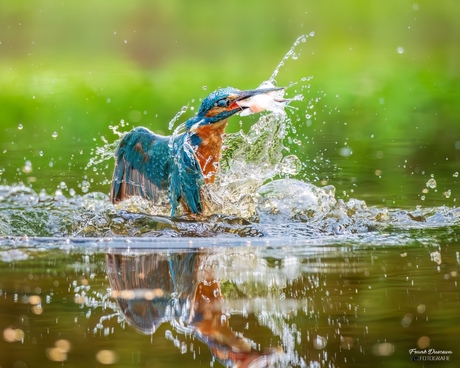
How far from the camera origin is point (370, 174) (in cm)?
884

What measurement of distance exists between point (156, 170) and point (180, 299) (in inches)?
101

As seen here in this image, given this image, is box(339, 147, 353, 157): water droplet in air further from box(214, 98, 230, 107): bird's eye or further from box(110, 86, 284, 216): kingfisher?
box(214, 98, 230, 107): bird's eye

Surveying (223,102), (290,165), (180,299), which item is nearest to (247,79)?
(290,165)

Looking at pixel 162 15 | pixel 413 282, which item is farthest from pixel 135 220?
pixel 162 15

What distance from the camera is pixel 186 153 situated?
6266 millimetres

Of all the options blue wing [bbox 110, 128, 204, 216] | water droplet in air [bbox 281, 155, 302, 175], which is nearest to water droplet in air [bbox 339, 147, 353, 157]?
water droplet in air [bbox 281, 155, 302, 175]

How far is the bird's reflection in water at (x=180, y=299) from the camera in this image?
3.55 m

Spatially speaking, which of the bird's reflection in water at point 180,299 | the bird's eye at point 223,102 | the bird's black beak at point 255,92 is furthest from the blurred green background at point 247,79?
the bird's reflection in water at point 180,299

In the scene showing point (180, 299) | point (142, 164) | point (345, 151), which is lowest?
point (180, 299)

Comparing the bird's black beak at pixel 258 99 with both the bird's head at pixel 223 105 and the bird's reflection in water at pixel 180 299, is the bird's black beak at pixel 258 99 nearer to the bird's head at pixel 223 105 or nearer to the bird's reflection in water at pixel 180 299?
the bird's head at pixel 223 105

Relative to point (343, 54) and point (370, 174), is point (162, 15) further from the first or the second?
point (370, 174)

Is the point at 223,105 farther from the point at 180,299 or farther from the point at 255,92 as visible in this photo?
the point at 180,299

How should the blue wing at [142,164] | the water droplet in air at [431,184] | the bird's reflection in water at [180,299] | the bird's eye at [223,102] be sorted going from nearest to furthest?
1. the bird's reflection in water at [180,299]
2. the bird's eye at [223,102]
3. the blue wing at [142,164]
4. the water droplet in air at [431,184]

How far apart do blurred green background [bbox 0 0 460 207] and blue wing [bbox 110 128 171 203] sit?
1.22 m
